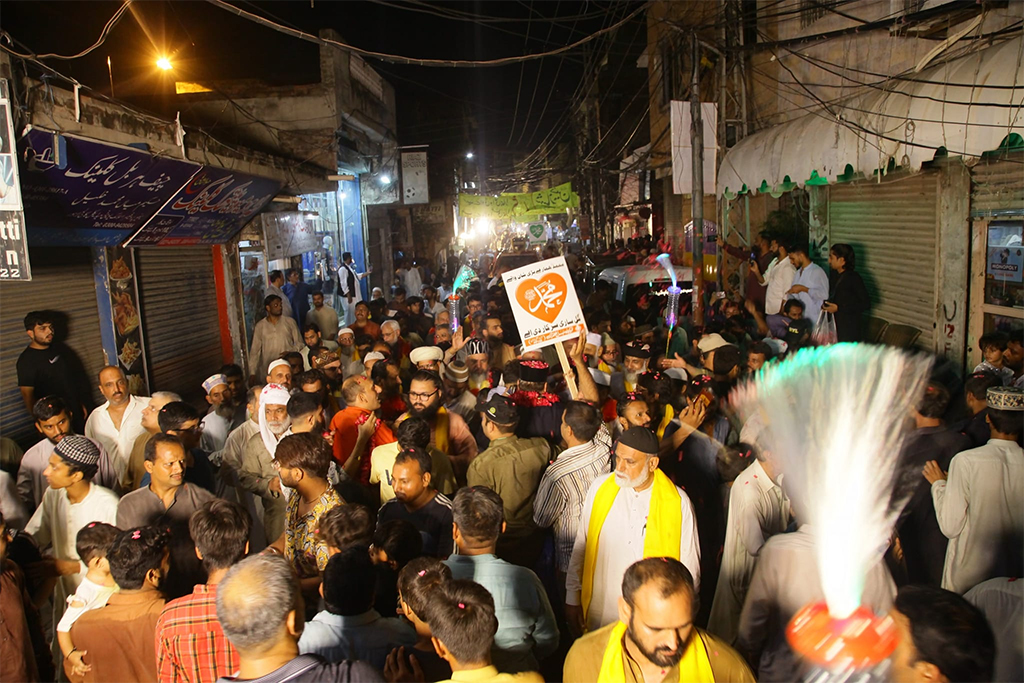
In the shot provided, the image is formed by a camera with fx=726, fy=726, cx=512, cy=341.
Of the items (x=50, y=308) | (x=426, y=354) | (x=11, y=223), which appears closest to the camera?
(x=11, y=223)

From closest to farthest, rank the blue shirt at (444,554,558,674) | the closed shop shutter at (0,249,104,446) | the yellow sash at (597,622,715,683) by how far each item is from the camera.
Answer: the yellow sash at (597,622,715,683)
the blue shirt at (444,554,558,674)
the closed shop shutter at (0,249,104,446)

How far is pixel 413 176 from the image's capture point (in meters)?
24.6

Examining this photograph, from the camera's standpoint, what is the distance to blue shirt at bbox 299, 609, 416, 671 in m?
3.10

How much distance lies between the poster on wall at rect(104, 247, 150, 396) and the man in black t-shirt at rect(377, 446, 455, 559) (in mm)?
7265

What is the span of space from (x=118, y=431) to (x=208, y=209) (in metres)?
5.86

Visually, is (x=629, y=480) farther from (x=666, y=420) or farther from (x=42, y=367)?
(x=42, y=367)

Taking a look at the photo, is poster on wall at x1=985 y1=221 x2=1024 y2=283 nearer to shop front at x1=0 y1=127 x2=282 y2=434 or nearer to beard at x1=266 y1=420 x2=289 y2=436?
beard at x1=266 y1=420 x2=289 y2=436

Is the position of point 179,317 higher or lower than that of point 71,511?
higher

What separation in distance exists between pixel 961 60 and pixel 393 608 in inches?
274

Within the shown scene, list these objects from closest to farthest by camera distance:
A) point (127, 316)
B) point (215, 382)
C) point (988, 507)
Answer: point (988, 507) < point (215, 382) < point (127, 316)

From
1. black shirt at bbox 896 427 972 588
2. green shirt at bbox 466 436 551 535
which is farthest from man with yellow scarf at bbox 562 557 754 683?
black shirt at bbox 896 427 972 588

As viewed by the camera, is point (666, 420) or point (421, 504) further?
point (666, 420)

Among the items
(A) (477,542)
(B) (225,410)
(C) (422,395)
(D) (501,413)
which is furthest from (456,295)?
(A) (477,542)

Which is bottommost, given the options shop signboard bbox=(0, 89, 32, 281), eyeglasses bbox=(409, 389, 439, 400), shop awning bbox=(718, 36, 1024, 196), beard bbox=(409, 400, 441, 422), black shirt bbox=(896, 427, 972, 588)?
black shirt bbox=(896, 427, 972, 588)
